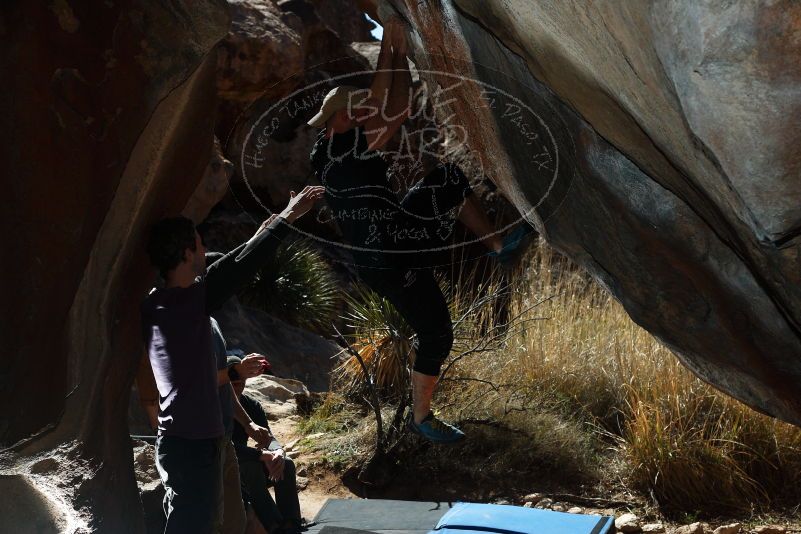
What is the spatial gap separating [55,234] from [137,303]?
452 mm

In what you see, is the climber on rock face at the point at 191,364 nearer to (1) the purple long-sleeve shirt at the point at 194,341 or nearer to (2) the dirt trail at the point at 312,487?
(1) the purple long-sleeve shirt at the point at 194,341

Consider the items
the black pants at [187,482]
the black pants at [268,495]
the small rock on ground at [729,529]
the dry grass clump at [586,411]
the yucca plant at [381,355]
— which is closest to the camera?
the black pants at [187,482]

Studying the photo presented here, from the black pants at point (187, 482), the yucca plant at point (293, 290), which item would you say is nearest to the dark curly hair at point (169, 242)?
the black pants at point (187, 482)

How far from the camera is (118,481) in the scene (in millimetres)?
3518

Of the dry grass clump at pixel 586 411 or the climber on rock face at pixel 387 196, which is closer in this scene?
the climber on rock face at pixel 387 196

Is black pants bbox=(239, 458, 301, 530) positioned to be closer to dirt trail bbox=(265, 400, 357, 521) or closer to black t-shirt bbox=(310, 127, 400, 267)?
dirt trail bbox=(265, 400, 357, 521)

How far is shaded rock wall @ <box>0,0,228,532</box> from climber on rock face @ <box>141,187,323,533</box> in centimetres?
28

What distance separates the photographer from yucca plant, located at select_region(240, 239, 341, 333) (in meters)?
10.5

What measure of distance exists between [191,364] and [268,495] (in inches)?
71.5

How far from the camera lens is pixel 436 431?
15.0 ft

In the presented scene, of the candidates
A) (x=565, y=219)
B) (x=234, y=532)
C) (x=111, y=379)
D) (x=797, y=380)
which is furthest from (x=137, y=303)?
(x=797, y=380)

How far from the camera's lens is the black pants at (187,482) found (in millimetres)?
3125

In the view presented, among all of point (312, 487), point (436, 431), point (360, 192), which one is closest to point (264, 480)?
point (436, 431)

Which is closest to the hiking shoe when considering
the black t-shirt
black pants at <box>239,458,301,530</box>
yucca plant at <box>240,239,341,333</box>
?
black pants at <box>239,458,301,530</box>
